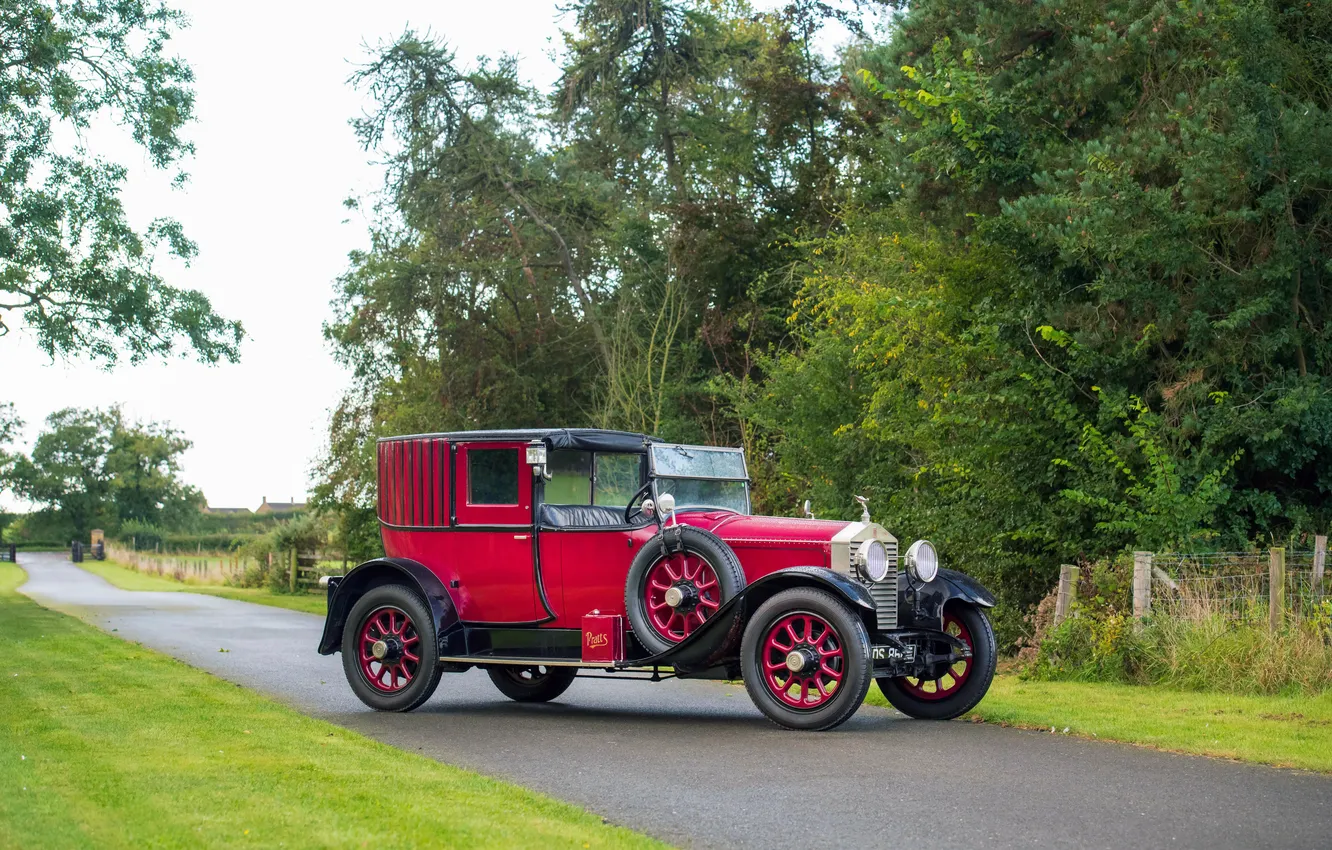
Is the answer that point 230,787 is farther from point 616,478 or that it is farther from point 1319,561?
point 1319,561

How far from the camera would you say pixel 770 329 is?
102ft

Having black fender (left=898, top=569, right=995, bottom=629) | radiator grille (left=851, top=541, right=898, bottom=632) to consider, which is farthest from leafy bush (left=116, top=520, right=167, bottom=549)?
radiator grille (left=851, top=541, right=898, bottom=632)

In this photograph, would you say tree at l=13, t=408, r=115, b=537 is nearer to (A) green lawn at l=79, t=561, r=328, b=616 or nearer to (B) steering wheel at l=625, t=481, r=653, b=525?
(A) green lawn at l=79, t=561, r=328, b=616

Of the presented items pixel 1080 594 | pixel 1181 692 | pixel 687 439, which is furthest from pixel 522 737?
pixel 687 439

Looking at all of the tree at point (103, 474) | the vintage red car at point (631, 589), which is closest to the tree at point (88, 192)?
the vintage red car at point (631, 589)

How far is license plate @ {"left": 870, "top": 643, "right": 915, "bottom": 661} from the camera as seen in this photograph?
10.0 metres

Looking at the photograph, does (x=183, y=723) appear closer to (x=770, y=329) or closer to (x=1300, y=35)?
(x=1300, y=35)

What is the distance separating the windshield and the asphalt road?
1763 millimetres

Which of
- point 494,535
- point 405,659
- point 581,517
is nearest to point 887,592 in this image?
point 581,517

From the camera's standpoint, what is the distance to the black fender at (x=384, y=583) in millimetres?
11703

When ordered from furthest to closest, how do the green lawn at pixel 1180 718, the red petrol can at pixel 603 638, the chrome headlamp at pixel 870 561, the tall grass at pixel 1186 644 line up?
the tall grass at pixel 1186 644, the red petrol can at pixel 603 638, the chrome headlamp at pixel 870 561, the green lawn at pixel 1180 718

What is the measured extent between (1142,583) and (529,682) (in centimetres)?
611

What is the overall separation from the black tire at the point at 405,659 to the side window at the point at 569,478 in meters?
1.41

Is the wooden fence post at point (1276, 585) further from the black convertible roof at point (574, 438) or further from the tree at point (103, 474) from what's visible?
the tree at point (103, 474)
